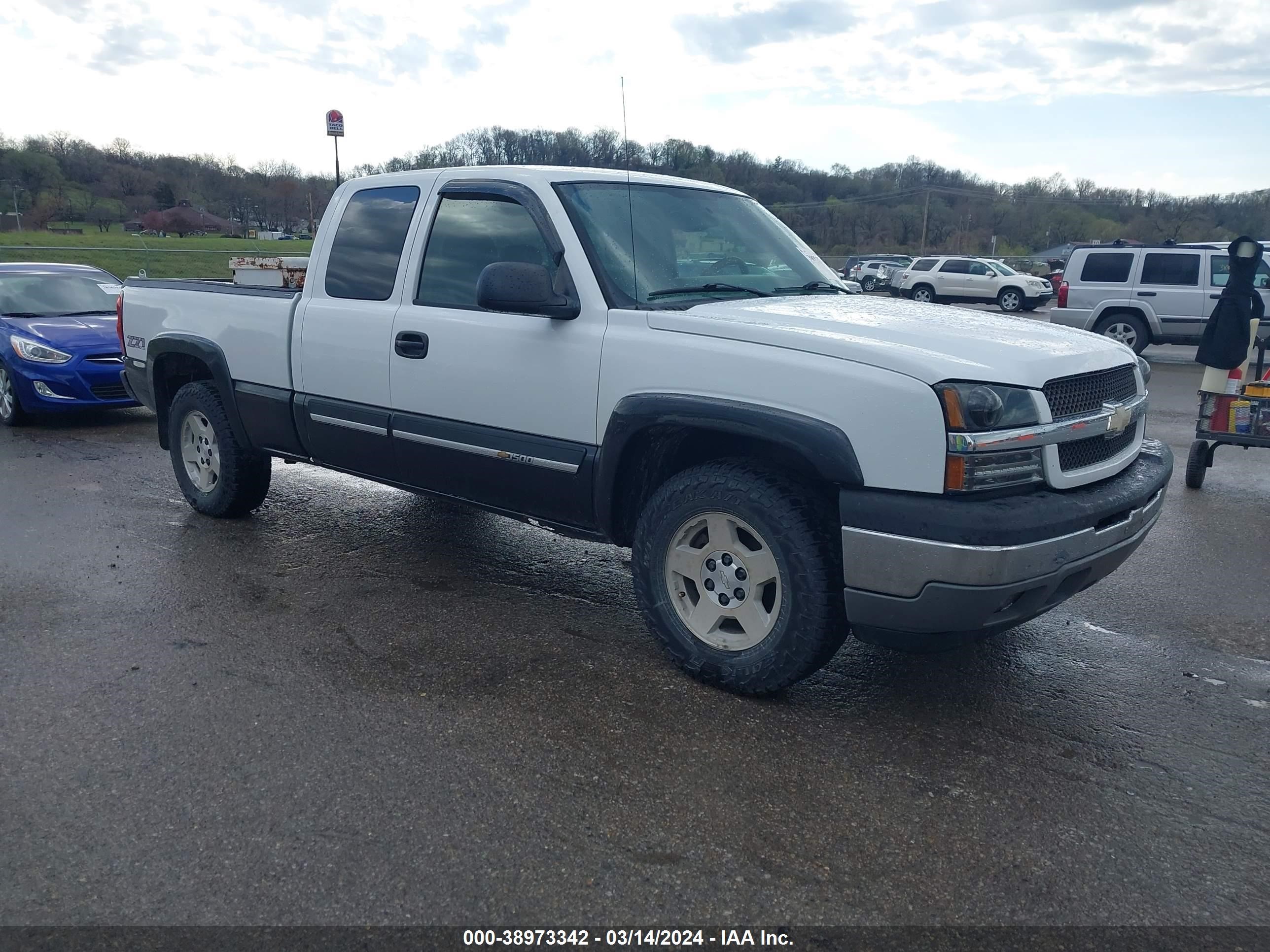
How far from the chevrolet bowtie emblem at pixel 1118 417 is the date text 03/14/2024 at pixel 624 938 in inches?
85.9

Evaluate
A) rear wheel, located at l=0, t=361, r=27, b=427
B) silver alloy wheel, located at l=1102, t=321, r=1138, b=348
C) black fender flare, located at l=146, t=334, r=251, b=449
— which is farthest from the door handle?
silver alloy wheel, located at l=1102, t=321, r=1138, b=348

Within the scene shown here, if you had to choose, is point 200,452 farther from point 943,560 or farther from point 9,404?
point 943,560

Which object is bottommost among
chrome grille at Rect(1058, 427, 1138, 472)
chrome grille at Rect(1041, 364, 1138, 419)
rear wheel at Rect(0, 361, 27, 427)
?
rear wheel at Rect(0, 361, 27, 427)

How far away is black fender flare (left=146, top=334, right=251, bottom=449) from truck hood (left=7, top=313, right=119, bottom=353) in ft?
11.4

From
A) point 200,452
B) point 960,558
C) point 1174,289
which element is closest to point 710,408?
point 960,558

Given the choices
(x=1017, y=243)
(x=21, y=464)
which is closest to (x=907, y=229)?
(x=1017, y=243)

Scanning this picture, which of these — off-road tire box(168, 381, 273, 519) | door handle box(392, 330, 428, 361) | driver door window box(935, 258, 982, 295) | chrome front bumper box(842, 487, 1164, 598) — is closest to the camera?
chrome front bumper box(842, 487, 1164, 598)

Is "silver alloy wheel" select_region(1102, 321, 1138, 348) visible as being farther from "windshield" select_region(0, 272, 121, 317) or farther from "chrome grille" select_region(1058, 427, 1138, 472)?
"windshield" select_region(0, 272, 121, 317)

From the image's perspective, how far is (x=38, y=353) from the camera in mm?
9227

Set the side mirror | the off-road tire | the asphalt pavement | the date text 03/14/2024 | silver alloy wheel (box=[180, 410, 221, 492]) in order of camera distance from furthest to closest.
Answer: silver alloy wheel (box=[180, 410, 221, 492]), the off-road tire, the side mirror, the asphalt pavement, the date text 03/14/2024

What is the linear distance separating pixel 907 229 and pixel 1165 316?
49108 millimetres

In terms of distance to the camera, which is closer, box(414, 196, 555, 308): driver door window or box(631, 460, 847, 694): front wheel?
box(631, 460, 847, 694): front wheel

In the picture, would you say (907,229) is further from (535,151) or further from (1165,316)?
(535,151)

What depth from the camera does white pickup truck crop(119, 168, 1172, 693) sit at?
10.4ft
